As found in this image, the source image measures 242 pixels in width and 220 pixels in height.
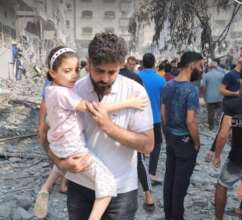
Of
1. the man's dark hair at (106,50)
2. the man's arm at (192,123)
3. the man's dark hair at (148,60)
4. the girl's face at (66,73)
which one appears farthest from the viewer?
the man's dark hair at (148,60)

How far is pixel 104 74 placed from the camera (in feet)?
6.66

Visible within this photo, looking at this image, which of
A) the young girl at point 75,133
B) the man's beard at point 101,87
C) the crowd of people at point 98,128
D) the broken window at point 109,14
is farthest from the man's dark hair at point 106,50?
the broken window at point 109,14

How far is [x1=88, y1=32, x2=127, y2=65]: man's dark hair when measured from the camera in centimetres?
198

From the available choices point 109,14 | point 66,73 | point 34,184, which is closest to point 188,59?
point 66,73

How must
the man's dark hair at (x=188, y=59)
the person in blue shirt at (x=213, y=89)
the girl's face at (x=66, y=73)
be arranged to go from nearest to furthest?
1. the girl's face at (x=66, y=73)
2. the man's dark hair at (x=188, y=59)
3. the person in blue shirt at (x=213, y=89)

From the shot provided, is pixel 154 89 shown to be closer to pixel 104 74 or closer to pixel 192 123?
pixel 192 123

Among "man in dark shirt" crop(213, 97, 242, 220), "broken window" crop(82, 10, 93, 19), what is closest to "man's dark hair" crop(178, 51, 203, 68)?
"man in dark shirt" crop(213, 97, 242, 220)

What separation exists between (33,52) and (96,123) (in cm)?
2869

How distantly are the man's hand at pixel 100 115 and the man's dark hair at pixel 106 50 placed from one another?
226mm

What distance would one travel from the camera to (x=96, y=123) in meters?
2.14

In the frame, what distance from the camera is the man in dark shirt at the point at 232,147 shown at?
3400mm

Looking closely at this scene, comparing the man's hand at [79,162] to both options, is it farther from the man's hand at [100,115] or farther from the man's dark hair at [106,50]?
the man's dark hair at [106,50]

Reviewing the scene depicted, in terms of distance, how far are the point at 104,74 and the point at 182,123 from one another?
6.26 ft

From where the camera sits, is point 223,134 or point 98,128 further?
point 223,134
